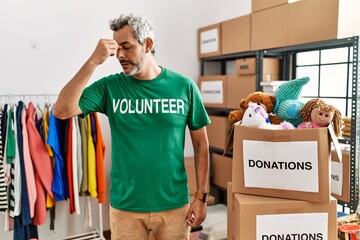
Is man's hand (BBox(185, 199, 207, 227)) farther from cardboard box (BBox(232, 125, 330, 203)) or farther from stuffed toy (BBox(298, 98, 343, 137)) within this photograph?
stuffed toy (BBox(298, 98, 343, 137))

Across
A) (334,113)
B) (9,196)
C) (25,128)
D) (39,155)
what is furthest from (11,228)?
(334,113)

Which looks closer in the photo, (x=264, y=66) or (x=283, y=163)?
(x=283, y=163)

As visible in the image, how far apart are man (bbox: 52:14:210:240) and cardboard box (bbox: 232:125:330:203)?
314 mm

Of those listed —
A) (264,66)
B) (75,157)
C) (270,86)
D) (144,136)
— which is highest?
(264,66)

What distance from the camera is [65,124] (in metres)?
2.53

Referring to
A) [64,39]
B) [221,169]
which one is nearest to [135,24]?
[64,39]

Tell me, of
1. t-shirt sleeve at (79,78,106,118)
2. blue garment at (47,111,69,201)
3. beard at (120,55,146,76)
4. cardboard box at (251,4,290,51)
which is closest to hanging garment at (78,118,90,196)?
blue garment at (47,111,69,201)

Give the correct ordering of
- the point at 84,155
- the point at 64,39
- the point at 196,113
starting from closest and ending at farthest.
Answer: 1. the point at 196,113
2. the point at 84,155
3. the point at 64,39

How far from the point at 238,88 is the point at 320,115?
160cm

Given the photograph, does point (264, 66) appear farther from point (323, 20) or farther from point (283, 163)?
point (283, 163)

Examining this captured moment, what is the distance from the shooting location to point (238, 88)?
A: 2914mm

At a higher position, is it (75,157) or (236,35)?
(236,35)

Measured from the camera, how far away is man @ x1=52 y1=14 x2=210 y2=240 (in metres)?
1.48

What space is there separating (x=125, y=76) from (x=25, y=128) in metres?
1.22
